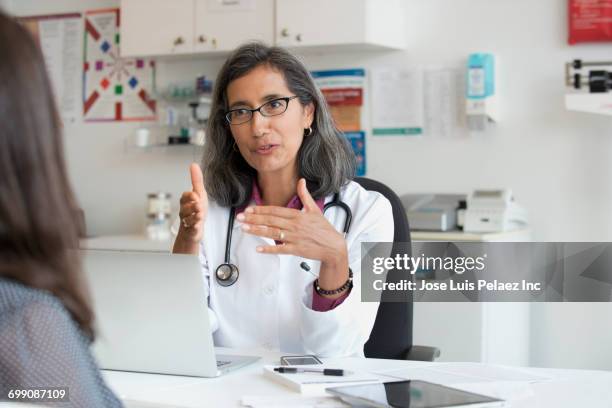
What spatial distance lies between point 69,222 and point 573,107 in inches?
105

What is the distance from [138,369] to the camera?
160 centimetres

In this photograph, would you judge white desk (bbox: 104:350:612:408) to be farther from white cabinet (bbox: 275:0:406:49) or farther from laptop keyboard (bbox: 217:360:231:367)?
white cabinet (bbox: 275:0:406:49)

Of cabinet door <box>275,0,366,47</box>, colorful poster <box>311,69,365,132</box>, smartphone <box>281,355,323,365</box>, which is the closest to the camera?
smartphone <box>281,355,323,365</box>

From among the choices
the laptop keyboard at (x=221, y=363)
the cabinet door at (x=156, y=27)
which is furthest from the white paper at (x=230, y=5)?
the laptop keyboard at (x=221, y=363)

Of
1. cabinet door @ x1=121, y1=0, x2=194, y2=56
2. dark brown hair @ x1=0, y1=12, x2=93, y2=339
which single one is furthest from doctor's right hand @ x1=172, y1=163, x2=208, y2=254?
cabinet door @ x1=121, y1=0, x2=194, y2=56

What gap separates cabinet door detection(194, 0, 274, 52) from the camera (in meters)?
3.61

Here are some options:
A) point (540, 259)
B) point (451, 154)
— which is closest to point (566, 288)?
point (540, 259)

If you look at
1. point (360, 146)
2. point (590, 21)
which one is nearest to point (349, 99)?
point (360, 146)

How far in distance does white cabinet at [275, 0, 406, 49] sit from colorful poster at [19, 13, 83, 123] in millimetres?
1334

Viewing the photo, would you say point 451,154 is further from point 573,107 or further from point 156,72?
point 156,72

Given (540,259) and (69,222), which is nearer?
(69,222)

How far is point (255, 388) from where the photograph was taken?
1.49 metres

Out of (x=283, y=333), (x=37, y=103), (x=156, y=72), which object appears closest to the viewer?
(x=37, y=103)

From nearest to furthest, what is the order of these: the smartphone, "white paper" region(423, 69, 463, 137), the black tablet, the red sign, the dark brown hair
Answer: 1. the dark brown hair
2. the black tablet
3. the smartphone
4. the red sign
5. "white paper" region(423, 69, 463, 137)
